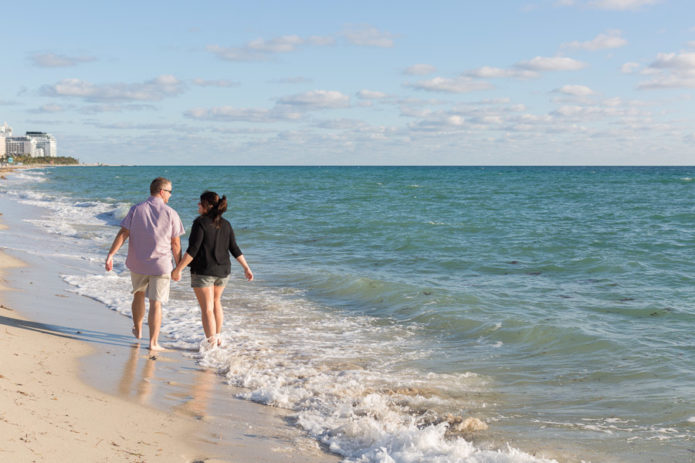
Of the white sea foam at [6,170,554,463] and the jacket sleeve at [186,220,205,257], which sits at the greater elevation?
the jacket sleeve at [186,220,205,257]

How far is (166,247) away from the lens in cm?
625

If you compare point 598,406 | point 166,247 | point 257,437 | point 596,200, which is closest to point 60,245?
point 166,247

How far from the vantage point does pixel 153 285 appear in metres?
6.30

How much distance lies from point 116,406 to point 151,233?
6.48ft

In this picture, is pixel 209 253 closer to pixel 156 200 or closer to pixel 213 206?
pixel 213 206

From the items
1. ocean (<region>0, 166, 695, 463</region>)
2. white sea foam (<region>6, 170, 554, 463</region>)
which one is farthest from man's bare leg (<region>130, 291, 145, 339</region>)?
white sea foam (<region>6, 170, 554, 463</region>)

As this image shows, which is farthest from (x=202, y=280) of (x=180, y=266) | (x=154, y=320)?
(x=154, y=320)

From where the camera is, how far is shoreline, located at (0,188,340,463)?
3.83m

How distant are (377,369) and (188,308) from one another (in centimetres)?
369

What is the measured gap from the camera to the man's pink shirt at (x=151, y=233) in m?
6.10

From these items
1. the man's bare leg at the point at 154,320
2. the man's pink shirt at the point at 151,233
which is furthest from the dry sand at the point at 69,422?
the man's pink shirt at the point at 151,233

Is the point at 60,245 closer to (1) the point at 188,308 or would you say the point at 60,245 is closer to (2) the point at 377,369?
(1) the point at 188,308

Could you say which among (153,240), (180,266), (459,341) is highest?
(153,240)

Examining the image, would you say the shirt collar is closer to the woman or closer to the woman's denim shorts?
the woman
